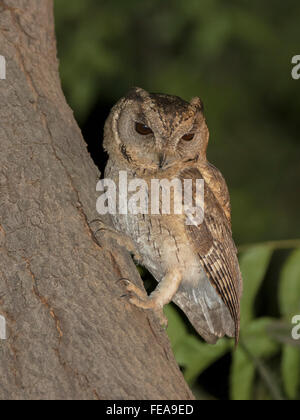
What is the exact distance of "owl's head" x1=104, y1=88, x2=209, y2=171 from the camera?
1981 millimetres

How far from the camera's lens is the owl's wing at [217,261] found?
2.03 meters

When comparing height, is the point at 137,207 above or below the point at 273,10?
below

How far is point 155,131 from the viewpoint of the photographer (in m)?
2.00

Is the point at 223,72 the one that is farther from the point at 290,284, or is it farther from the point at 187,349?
the point at 187,349

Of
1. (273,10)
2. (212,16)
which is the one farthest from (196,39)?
(273,10)

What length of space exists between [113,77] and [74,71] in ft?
1.53

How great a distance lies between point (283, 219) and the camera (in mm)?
4602

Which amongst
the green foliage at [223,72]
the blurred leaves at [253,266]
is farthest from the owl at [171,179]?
the green foliage at [223,72]

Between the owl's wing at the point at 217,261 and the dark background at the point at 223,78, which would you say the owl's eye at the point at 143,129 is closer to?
the owl's wing at the point at 217,261

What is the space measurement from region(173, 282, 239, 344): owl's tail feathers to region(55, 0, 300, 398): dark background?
54cm

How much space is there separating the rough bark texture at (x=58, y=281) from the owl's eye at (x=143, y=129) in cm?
28

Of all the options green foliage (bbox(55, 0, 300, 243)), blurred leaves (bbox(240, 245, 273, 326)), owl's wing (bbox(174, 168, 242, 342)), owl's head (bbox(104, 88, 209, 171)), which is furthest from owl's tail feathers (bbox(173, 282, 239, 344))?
green foliage (bbox(55, 0, 300, 243))

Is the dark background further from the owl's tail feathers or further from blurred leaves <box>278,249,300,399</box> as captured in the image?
the owl's tail feathers
